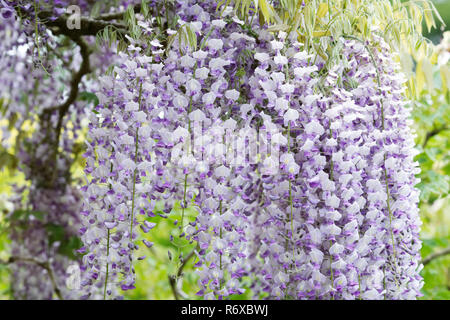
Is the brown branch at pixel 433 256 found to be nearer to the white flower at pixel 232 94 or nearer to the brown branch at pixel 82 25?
the white flower at pixel 232 94

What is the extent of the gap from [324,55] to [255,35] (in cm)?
21

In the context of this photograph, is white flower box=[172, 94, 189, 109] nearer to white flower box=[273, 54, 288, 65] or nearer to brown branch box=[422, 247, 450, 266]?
white flower box=[273, 54, 288, 65]

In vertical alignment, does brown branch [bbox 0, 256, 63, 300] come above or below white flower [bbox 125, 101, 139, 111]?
below

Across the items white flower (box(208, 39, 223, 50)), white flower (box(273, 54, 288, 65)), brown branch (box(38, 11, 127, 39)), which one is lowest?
white flower (box(273, 54, 288, 65))

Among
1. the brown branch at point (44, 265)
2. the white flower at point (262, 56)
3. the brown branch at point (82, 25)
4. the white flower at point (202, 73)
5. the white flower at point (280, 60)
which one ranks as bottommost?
the brown branch at point (44, 265)

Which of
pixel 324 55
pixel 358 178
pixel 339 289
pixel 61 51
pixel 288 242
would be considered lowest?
pixel 339 289

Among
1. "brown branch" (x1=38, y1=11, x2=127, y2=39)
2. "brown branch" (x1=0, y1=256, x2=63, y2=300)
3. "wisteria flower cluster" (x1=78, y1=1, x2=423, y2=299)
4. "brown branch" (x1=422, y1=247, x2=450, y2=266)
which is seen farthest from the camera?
"brown branch" (x1=422, y1=247, x2=450, y2=266)

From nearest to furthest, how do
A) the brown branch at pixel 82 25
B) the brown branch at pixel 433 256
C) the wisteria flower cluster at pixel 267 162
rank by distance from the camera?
the wisteria flower cluster at pixel 267 162 → the brown branch at pixel 82 25 → the brown branch at pixel 433 256

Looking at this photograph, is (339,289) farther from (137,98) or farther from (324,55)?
(137,98)

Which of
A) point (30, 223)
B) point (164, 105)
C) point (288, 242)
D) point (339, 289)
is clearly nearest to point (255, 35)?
point (164, 105)

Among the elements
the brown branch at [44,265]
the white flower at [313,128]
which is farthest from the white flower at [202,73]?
the brown branch at [44,265]

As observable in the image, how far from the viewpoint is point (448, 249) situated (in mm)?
2547

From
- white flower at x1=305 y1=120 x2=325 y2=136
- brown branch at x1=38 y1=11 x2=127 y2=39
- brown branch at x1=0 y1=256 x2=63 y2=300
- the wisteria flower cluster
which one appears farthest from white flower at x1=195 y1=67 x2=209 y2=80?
brown branch at x1=0 y1=256 x2=63 y2=300

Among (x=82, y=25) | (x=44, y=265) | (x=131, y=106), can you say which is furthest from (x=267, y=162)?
(x=44, y=265)
